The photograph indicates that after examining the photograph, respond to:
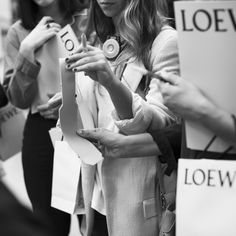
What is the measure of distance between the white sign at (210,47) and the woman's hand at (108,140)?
353 millimetres

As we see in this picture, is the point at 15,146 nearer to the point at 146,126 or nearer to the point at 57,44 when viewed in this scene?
the point at 57,44

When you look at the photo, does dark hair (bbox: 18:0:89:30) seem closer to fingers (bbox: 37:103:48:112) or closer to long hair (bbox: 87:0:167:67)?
fingers (bbox: 37:103:48:112)

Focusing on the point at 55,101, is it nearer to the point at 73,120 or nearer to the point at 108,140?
the point at 73,120

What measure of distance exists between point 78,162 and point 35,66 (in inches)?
23.8

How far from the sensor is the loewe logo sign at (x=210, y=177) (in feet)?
4.00

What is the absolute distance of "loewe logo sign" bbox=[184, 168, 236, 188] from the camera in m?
1.22

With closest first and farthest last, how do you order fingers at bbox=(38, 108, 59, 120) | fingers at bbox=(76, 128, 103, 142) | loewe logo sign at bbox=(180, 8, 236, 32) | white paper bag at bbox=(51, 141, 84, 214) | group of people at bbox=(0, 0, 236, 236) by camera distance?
loewe logo sign at bbox=(180, 8, 236, 32) → group of people at bbox=(0, 0, 236, 236) → fingers at bbox=(76, 128, 103, 142) → white paper bag at bbox=(51, 141, 84, 214) → fingers at bbox=(38, 108, 59, 120)

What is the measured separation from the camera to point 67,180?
1.90m

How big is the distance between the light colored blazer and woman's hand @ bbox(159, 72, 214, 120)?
0.35 metres

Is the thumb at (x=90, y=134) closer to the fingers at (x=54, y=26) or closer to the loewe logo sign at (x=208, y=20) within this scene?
the loewe logo sign at (x=208, y=20)

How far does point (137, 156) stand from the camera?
155 centimetres

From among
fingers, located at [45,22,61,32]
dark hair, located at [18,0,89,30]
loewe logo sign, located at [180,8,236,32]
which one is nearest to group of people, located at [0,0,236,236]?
loewe logo sign, located at [180,8,236,32]

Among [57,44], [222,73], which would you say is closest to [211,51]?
[222,73]

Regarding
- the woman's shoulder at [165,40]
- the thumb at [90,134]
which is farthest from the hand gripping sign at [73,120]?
the woman's shoulder at [165,40]
